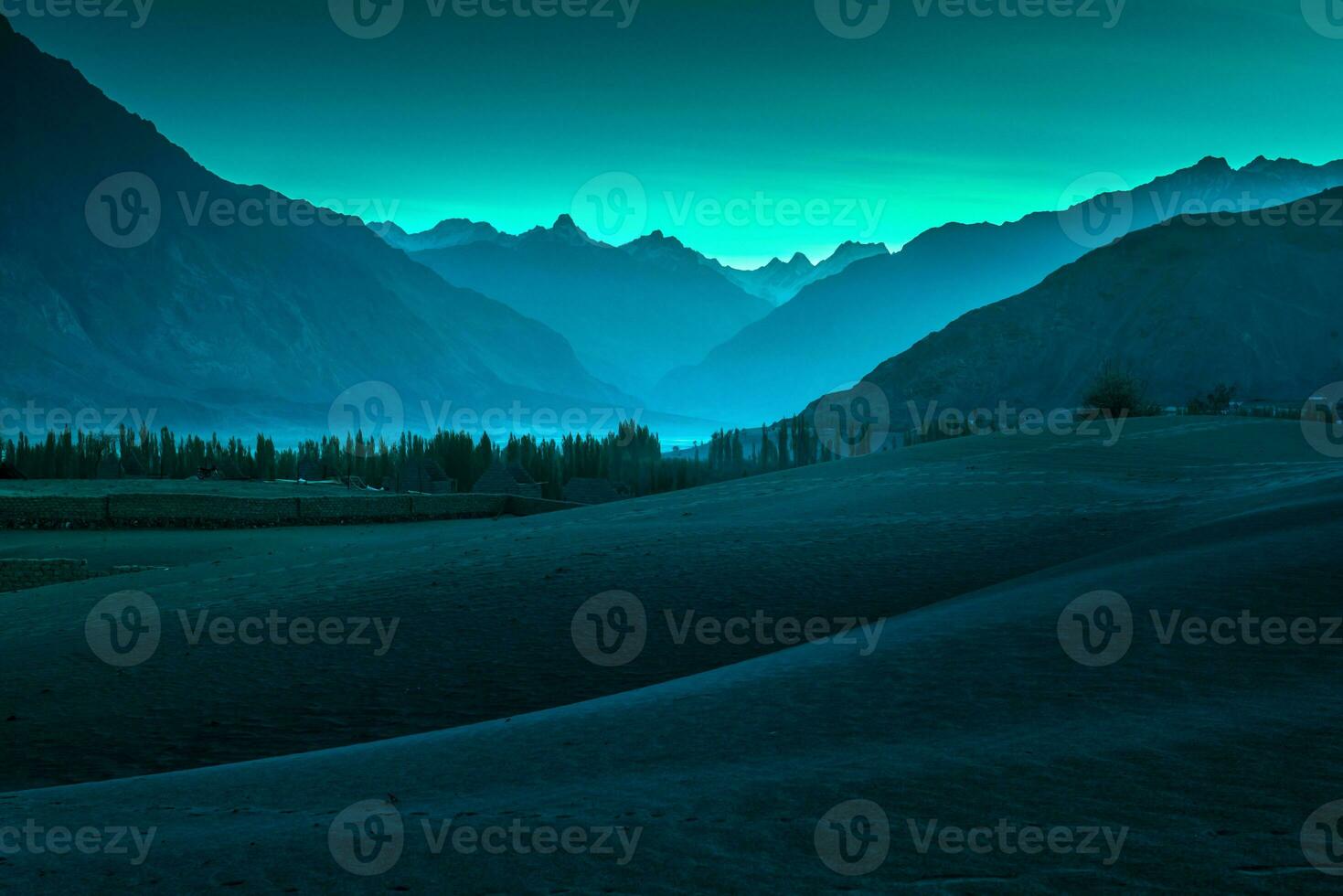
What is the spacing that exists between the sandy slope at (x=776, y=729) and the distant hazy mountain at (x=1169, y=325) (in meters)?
99.8

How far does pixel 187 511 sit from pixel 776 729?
28069 mm

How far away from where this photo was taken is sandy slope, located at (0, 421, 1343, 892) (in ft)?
18.2

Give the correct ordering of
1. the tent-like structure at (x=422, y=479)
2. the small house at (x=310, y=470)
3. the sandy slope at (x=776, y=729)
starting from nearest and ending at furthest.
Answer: the sandy slope at (x=776, y=729), the tent-like structure at (x=422, y=479), the small house at (x=310, y=470)

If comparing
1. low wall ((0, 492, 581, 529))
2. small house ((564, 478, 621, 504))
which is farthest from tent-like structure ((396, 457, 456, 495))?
low wall ((0, 492, 581, 529))

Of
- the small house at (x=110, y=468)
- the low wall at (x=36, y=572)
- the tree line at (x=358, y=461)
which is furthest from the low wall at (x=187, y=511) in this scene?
the small house at (x=110, y=468)

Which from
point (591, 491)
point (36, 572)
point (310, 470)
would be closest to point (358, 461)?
point (310, 470)

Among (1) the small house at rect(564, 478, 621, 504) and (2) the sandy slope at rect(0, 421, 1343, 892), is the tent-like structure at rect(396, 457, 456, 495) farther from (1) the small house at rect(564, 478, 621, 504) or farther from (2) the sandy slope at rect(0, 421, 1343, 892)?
(2) the sandy slope at rect(0, 421, 1343, 892)

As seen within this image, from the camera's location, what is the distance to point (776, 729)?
7941 mm

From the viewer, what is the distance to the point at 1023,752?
6.76 meters

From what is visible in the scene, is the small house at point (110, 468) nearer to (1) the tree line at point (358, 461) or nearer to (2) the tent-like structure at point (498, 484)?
(1) the tree line at point (358, 461)

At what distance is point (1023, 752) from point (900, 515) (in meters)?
12.9

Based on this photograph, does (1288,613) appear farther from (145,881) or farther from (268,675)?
(268,675)

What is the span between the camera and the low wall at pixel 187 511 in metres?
31.3

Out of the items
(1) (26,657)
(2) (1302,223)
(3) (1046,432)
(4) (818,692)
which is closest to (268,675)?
(1) (26,657)
